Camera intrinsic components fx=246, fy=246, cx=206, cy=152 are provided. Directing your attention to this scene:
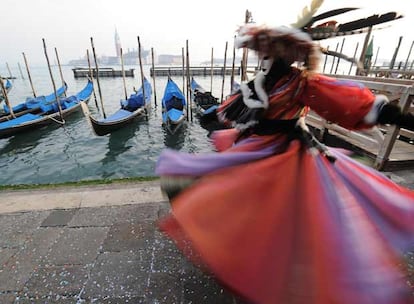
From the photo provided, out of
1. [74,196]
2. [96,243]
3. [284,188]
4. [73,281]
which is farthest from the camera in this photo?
[74,196]

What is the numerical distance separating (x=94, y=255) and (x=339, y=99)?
2215mm

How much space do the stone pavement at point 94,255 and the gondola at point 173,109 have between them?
790cm

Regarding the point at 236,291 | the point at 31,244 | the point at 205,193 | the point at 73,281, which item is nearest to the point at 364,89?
the point at 205,193

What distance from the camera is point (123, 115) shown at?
11.5 meters

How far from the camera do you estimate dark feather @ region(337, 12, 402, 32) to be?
142 centimetres

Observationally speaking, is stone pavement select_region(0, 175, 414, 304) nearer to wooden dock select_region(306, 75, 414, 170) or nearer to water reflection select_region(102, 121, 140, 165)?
wooden dock select_region(306, 75, 414, 170)

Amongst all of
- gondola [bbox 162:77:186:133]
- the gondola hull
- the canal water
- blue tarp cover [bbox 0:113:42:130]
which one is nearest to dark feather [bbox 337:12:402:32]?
the canal water

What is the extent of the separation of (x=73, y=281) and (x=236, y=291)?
148 cm

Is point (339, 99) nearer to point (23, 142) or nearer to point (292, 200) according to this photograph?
point (292, 200)

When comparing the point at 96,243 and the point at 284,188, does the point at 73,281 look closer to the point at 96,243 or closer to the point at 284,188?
the point at 96,243

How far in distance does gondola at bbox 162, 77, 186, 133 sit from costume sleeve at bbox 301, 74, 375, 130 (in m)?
9.57

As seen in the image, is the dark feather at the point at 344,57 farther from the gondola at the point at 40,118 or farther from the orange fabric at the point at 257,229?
the gondola at the point at 40,118

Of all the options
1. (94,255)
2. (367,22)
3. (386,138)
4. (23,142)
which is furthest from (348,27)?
(23,142)

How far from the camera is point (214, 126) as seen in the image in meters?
11.9
